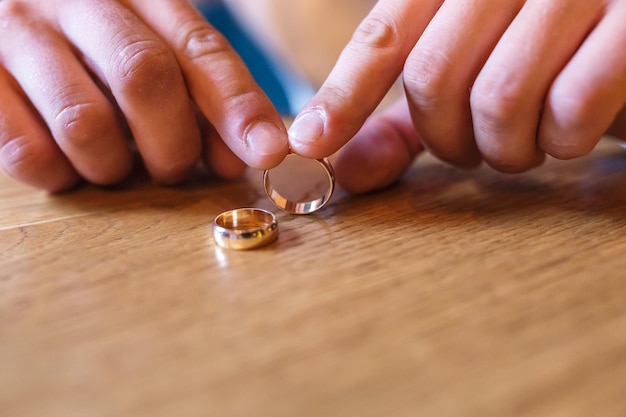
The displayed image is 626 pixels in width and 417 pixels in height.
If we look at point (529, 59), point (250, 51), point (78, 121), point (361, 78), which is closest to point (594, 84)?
point (529, 59)

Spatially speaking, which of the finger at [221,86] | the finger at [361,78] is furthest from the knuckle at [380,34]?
the finger at [221,86]

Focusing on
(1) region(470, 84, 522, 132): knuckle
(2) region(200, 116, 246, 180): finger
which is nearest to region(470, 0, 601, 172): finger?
(1) region(470, 84, 522, 132): knuckle

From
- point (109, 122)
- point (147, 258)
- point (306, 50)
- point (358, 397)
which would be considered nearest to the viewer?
point (358, 397)

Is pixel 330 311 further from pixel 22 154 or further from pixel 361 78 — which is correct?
pixel 22 154

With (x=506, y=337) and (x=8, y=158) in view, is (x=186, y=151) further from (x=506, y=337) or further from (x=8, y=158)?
(x=506, y=337)

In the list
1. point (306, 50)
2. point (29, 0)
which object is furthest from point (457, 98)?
point (306, 50)

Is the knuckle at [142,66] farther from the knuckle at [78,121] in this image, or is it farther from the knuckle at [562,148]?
the knuckle at [562,148]

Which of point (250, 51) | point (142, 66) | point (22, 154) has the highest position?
point (142, 66)
